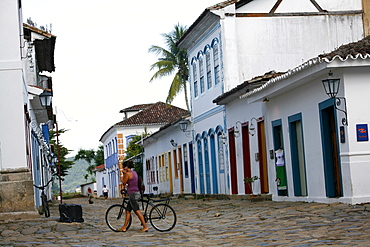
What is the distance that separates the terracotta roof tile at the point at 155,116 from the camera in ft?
185

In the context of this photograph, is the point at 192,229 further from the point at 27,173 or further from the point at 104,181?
the point at 104,181

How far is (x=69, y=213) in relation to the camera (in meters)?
15.0

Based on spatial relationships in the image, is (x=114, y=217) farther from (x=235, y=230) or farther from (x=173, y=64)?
(x=173, y=64)

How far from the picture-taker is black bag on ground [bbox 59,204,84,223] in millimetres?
14938

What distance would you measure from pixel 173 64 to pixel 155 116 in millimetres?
12331

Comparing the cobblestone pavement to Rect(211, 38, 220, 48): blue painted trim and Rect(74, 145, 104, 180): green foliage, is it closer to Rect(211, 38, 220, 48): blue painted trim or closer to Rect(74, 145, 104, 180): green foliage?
Rect(211, 38, 220, 48): blue painted trim

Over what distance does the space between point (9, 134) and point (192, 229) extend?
5.35 metres

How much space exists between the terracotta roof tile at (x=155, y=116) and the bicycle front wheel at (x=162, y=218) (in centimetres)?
4187

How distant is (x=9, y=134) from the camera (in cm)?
1656

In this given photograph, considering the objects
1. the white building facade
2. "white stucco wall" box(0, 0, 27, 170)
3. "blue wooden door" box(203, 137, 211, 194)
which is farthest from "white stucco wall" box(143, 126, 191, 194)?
"white stucco wall" box(0, 0, 27, 170)

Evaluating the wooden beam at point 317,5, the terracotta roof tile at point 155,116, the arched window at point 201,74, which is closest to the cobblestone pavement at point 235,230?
the wooden beam at point 317,5

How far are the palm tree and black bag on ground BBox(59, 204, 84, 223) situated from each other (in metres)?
26.6

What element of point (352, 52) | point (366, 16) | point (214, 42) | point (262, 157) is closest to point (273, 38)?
point (214, 42)

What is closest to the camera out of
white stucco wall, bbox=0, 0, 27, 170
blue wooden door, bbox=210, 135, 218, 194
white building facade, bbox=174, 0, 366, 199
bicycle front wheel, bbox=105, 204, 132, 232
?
bicycle front wheel, bbox=105, 204, 132, 232
